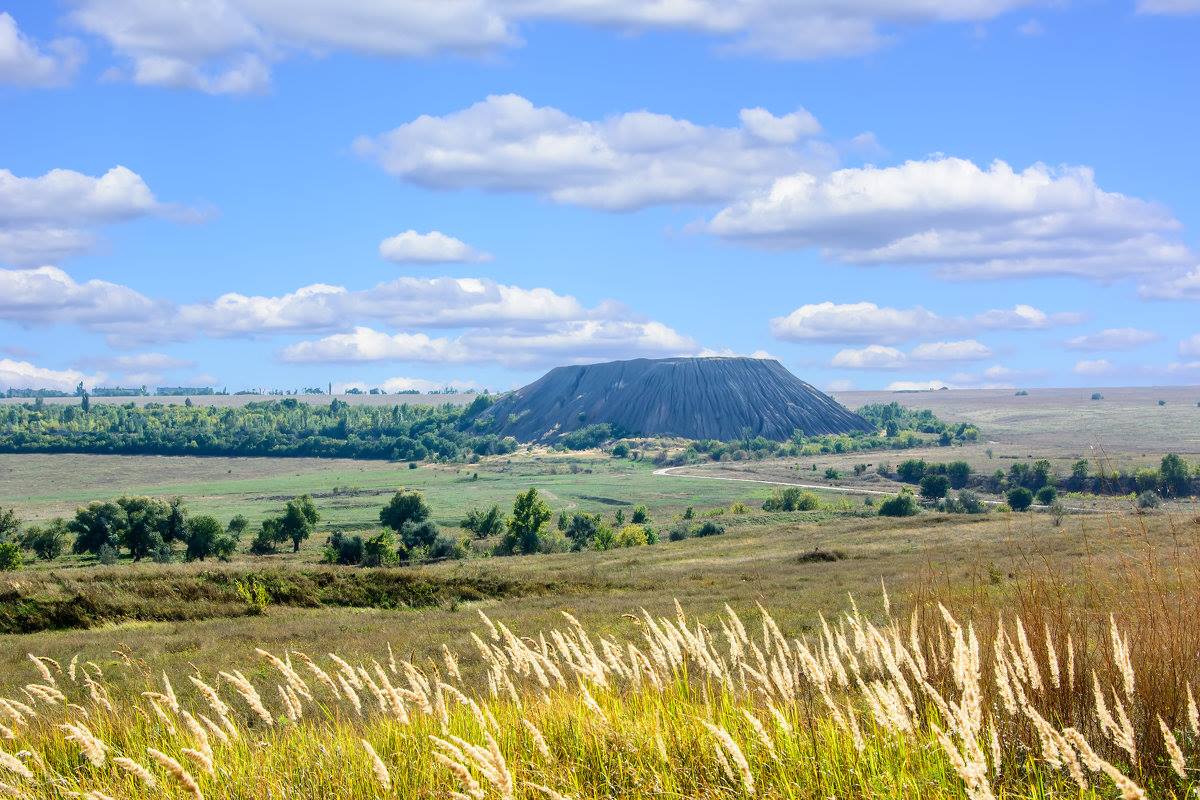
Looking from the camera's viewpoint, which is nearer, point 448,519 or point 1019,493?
point 1019,493

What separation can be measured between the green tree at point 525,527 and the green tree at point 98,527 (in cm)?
2663

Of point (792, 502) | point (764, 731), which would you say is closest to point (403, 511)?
point (792, 502)

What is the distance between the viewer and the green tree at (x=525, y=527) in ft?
247

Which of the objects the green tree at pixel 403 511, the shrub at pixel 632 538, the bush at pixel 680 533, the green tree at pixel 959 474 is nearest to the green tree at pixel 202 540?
the green tree at pixel 403 511

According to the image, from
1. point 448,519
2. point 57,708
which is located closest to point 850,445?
point 448,519

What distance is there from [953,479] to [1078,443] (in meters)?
71.4

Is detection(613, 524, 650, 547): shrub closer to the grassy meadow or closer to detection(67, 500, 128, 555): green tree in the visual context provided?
the grassy meadow

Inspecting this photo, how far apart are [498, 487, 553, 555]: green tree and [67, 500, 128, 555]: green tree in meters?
26.6

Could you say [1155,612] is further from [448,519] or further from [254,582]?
[448,519]

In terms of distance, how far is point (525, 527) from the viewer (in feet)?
250

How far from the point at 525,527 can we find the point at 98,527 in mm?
29768

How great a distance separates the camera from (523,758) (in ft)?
21.0

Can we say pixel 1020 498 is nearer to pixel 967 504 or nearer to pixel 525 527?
pixel 967 504

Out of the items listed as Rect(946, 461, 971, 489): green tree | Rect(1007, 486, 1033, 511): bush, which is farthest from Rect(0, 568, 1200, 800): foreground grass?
Rect(946, 461, 971, 489): green tree
